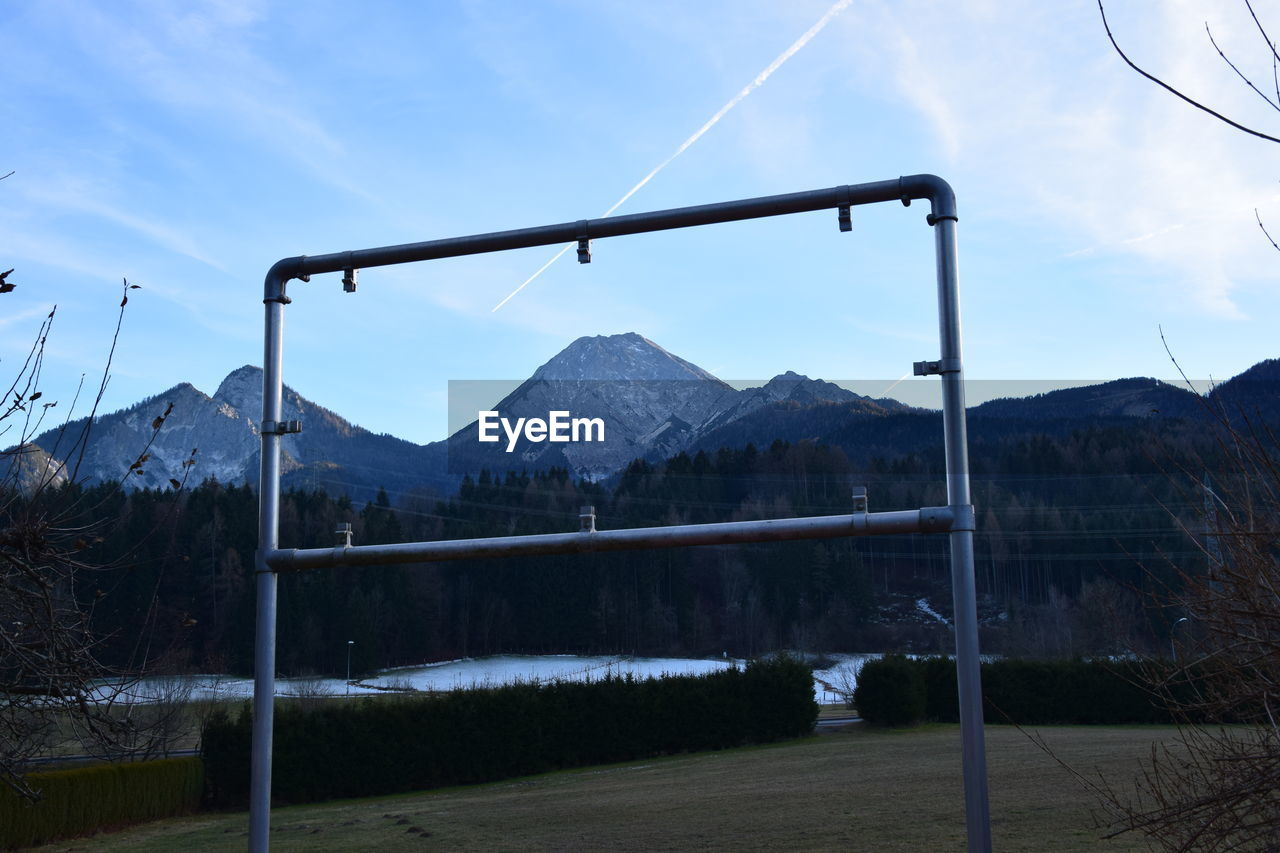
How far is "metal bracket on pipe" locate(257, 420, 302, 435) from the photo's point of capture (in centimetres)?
774

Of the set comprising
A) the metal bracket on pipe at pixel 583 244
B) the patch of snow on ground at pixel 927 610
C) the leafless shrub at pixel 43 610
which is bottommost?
the patch of snow on ground at pixel 927 610

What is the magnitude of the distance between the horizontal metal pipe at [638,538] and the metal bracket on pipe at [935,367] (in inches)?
32.0

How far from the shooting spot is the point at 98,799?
73.3 ft

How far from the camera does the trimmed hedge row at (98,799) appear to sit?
19.6 m

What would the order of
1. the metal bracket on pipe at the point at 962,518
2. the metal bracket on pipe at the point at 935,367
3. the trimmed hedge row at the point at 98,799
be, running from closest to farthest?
the metal bracket on pipe at the point at 962,518
the metal bracket on pipe at the point at 935,367
the trimmed hedge row at the point at 98,799

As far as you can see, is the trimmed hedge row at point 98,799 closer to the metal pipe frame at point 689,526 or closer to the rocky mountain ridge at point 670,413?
the rocky mountain ridge at point 670,413

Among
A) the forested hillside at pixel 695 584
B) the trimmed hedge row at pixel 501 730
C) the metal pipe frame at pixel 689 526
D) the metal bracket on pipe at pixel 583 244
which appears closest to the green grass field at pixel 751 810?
the trimmed hedge row at pixel 501 730

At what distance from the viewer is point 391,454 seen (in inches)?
6191

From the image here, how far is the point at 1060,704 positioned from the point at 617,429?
1103 inches

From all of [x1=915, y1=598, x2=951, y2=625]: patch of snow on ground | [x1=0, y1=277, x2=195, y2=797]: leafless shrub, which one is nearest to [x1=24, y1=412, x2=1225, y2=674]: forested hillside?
[x1=915, y1=598, x2=951, y2=625]: patch of snow on ground

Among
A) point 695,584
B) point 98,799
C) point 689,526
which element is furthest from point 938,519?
point 695,584

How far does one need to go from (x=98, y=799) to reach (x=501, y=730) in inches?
453

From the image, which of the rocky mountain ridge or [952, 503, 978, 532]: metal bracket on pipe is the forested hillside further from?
[952, 503, 978, 532]: metal bracket on pipe

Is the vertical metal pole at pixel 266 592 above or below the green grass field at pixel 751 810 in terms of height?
above
